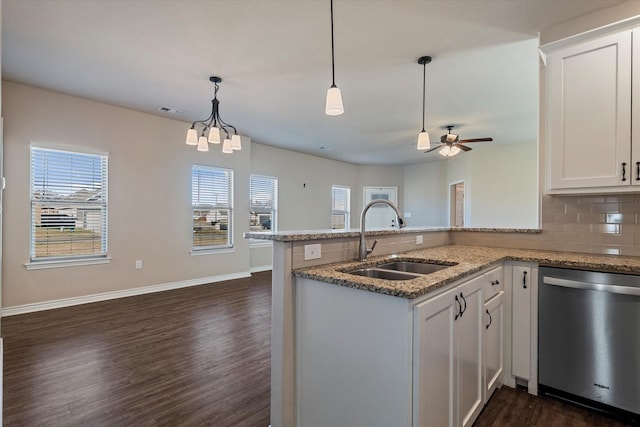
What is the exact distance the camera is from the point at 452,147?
182 inches

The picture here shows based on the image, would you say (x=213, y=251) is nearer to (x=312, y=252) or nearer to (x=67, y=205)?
(x=67, y=205)

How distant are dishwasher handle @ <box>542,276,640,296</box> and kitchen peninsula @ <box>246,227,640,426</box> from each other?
0.32 ft

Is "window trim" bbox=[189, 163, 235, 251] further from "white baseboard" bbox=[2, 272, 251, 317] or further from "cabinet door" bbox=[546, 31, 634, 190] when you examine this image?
"cabinet door" bbox=[546, 31, 634, 190]

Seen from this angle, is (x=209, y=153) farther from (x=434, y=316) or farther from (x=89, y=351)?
(x=434, y=316)

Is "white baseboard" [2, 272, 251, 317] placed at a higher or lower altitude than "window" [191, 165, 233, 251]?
lower

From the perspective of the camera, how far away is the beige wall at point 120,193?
364 centimetres

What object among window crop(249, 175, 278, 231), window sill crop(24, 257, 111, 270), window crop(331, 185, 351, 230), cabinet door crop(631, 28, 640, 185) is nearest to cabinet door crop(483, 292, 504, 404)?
cabinet door crop(631, 28, 640, 185)

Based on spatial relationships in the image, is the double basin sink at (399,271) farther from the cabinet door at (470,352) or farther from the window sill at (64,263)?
the window sill at (64,263)

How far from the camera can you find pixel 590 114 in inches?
84.2

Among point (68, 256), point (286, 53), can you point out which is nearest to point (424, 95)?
point (286, 53)

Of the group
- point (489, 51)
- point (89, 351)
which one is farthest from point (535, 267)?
point (89, 351)

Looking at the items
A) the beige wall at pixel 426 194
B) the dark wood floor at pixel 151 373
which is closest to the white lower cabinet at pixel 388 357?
the dark wood floor at pixel 151 373

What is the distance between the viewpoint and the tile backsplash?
2.25 m

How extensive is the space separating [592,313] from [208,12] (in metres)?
3.32
